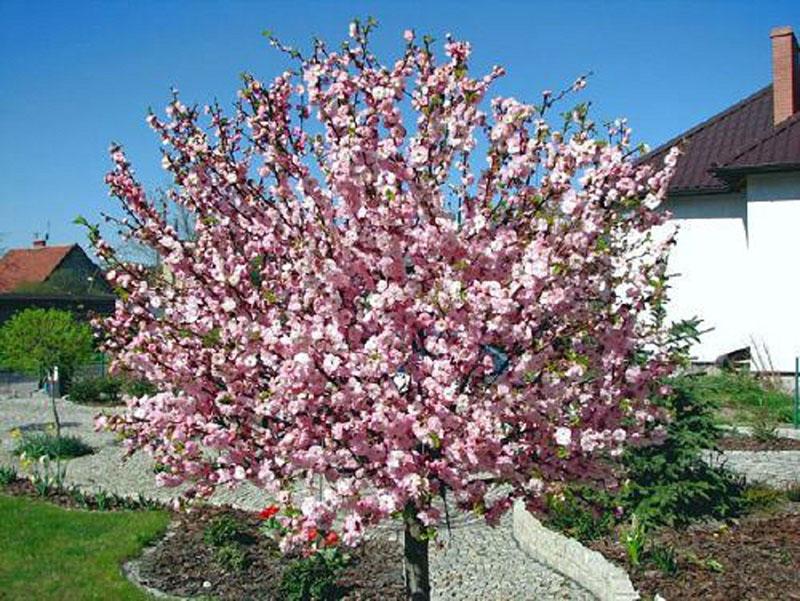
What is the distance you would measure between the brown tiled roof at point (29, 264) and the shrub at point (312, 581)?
41.7m

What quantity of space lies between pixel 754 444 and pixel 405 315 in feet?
32.9

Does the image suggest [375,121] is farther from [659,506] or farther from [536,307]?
[659,506]

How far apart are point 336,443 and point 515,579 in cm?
355

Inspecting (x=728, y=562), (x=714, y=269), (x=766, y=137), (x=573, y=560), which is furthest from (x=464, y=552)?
(x=766, y=137)

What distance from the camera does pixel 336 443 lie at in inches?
149

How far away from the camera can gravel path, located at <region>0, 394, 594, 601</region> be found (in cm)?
641

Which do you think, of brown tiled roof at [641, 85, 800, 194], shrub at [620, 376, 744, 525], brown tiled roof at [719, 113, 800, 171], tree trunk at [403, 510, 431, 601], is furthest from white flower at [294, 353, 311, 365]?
brown tiled roof at [719, 113, 800, 171]

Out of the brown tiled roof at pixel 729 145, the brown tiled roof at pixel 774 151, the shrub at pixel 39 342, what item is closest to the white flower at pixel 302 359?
the shrub at pixel 39 342

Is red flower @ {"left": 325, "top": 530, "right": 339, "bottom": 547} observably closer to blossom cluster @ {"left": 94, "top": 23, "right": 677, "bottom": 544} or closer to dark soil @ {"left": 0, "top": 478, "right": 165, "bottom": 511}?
blossom cluster @ {"left": 94, "top": 23, "right": 677, "bottom": 544}

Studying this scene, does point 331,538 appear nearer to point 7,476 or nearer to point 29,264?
point 7,476

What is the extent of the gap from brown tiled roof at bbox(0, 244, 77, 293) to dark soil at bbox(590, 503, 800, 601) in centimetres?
4269

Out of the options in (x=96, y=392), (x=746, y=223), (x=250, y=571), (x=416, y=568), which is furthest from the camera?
(x=96, y=392)

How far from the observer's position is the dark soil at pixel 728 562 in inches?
231

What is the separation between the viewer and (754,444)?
1209cm
